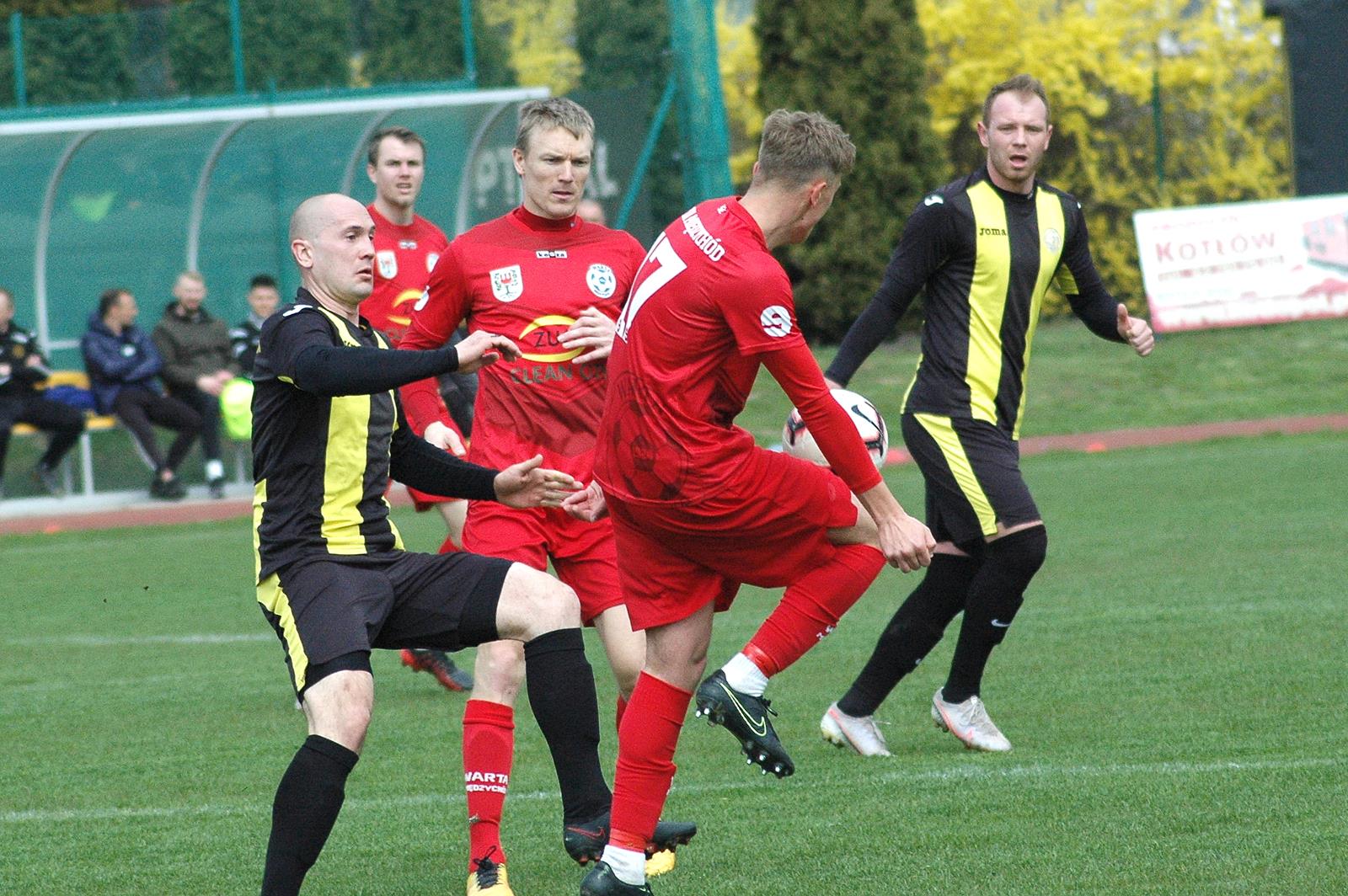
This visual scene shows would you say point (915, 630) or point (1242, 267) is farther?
point (1242, 267)

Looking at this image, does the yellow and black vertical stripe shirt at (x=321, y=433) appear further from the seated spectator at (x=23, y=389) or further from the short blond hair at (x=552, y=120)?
the seated spectator at (x=23, y=389)

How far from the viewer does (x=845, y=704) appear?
6430 millimetres

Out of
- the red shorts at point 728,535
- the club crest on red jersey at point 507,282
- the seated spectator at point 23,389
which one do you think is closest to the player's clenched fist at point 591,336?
the club crest on red jersey at point 507,282

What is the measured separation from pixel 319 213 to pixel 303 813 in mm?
1514

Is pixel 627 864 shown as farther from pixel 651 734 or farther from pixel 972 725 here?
pixel 972 725

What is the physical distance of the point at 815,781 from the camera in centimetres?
594

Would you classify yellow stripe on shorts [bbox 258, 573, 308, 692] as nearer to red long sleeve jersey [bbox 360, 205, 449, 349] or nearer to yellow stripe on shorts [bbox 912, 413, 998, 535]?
yellow stripe on shorts [bbox 912, 413, 998, 535]

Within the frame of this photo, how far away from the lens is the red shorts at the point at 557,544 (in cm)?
559

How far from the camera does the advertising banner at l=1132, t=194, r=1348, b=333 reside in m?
19.6

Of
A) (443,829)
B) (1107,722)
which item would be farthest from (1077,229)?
(443,829)

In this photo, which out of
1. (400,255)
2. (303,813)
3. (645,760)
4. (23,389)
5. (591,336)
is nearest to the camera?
(303,813)

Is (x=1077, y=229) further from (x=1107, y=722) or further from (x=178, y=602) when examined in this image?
(x=178, y=602)

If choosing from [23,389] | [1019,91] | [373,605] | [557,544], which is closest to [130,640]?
[557,544]

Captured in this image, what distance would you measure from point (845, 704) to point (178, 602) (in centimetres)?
586
